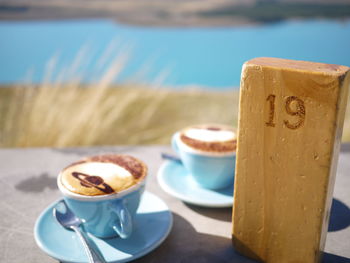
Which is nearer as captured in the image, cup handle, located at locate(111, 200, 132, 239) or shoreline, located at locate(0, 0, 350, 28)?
cup handle, located at locate(111, 200, 132, 239)

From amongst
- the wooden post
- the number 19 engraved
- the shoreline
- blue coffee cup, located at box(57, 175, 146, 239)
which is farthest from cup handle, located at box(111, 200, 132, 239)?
the shoreline

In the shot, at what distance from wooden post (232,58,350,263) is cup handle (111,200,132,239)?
0.20 m

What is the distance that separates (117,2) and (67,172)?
6.77 meters

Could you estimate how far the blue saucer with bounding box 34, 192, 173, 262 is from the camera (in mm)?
678

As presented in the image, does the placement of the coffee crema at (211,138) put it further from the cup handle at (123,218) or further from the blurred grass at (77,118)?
the blurred grass at (77,118)

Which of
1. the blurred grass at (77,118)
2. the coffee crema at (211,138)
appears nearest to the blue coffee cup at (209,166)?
the coffee crema at (211,138)

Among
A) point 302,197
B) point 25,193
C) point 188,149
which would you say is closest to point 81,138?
point 25,193

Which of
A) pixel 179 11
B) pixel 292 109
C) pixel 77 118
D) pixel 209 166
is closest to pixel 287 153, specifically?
pixel 292 109

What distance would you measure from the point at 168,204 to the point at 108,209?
0.80 feet

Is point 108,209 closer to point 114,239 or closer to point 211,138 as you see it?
point 114,239

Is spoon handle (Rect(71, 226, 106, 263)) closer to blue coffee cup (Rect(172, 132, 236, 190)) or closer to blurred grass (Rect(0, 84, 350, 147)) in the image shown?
blue coffee cup (Rect(172, 132, 236, 190))

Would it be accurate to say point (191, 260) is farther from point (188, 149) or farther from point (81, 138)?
point (81, 138)

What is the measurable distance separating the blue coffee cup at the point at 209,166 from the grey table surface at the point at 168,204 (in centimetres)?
7

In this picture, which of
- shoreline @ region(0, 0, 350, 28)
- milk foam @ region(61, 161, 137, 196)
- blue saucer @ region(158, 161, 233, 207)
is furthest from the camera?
shoreline @ region(0, 0, 350, 28)
